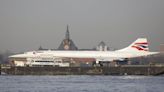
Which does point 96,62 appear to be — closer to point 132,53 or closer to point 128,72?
point 132,53

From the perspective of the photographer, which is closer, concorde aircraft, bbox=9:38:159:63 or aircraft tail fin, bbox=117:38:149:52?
concorde aircraft, bbox=9:38:159:63

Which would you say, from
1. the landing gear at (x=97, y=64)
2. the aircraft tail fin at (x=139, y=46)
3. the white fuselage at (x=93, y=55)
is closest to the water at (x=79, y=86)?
the landing gear at (x=97, y=64)

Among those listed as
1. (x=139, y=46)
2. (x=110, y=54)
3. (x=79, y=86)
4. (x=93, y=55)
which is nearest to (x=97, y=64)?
(x=93, y=55)

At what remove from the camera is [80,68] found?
12619cm

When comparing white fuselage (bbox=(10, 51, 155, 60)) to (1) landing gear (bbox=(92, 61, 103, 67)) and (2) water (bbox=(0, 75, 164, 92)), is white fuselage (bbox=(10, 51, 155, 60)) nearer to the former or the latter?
(1) landing gear (bbox=(92, 61, 103, 67))

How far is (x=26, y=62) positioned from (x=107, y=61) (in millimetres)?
22163

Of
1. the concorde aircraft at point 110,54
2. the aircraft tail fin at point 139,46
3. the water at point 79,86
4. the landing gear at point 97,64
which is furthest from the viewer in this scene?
the aircraft tail fin at point 139,46

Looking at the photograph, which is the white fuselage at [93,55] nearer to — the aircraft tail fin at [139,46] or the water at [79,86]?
the aircraft tail fin at [139,46]

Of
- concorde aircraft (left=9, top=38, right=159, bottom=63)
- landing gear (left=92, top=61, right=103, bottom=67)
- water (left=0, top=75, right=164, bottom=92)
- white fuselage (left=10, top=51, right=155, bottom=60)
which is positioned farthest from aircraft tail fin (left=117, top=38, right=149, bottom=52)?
water (left=0, top=75, right=164, bottom=92)

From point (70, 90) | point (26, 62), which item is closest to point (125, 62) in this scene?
point (26, 62)

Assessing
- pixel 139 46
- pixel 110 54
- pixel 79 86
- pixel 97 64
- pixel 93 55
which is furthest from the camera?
pixel 139 46

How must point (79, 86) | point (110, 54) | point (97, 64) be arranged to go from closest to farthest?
1. point (79, 86)
2. point (97, 64)
3. point (110, 54)

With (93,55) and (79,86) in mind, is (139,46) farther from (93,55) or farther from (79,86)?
(79,86)

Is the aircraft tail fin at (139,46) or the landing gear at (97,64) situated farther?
the aircraft tail fin at (139,46)
